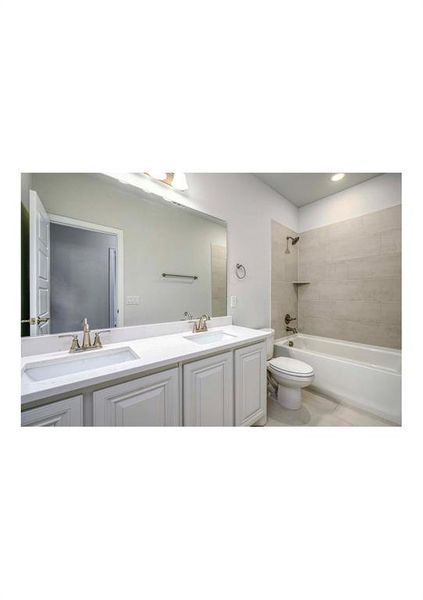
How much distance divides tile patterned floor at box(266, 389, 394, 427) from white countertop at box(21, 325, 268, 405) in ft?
2.41

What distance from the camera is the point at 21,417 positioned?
61 centimetres

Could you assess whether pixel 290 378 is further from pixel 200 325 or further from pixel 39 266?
pixel 39 266

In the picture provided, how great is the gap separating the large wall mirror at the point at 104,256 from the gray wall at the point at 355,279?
1.54m

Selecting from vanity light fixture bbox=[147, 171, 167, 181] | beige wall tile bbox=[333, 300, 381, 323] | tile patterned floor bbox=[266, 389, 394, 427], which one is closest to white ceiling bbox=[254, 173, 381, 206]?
vanity light fixture bbox=[147, 171, 167, 181]

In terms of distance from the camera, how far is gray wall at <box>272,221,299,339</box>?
2.13 metres

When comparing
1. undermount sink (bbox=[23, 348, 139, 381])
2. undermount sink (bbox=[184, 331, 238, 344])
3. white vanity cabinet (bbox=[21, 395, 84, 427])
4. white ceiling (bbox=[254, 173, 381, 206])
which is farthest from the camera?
white ceiling (bbox=[254, 173, 381, 206])

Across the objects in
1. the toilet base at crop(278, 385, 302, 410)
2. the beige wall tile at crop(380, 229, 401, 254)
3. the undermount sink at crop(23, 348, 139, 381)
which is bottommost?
the toilet base at crop(278, 385, 302, 410)

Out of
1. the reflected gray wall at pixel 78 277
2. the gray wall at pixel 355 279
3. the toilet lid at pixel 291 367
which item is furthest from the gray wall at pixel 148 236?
the gray wall at pixel 355 279

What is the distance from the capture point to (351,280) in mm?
2131

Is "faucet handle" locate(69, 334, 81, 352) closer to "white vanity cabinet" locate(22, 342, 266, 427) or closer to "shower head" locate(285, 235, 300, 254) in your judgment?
"white vanity cabinet" locate(22, 342, 266, 427)

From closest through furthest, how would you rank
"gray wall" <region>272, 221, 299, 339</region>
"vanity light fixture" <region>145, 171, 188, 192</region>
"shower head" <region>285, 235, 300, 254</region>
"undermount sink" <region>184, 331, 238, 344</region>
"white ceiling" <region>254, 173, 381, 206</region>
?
"vanity light fixture" <region>145, 171, 188, 192</region>
"undermount sink" <region>184, 331, 238, 344</region>
"white ceiling" <region>254, 173, 381, 206</region>
"gray wall" <region>272, 221, 299, 339</region>
"shower head" <region>285, 235, 300, 254</region>

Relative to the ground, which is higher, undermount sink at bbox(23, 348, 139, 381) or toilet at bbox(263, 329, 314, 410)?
undermount sink at bbox(23, 348, 139, 381)
